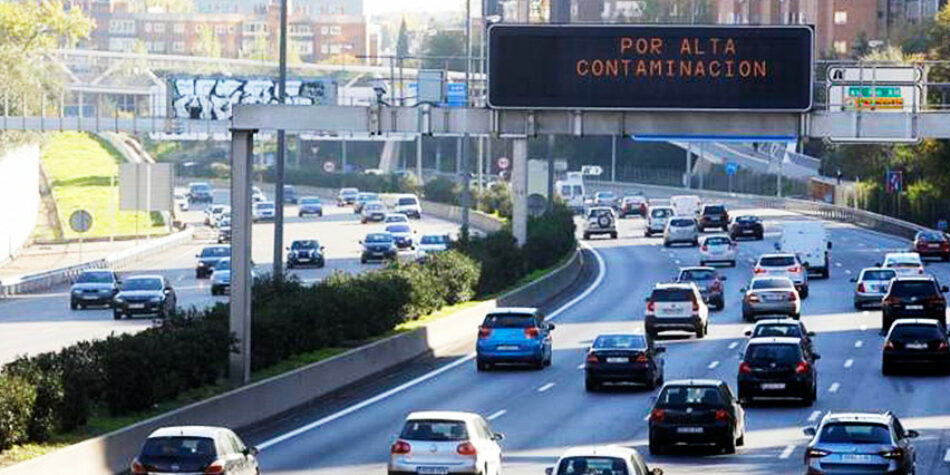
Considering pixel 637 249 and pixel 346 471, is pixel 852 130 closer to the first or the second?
pixel 346 471

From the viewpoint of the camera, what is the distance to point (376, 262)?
3949 inches

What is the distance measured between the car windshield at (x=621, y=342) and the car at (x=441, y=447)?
16.6 m

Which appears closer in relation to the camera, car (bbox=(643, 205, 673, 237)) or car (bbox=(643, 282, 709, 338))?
car (bbox=(643, 282, 709, 338))

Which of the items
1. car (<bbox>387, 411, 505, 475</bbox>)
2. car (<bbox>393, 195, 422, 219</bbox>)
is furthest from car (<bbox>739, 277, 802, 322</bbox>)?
car (<bbox>393, 195, 422, 219</bbox>)

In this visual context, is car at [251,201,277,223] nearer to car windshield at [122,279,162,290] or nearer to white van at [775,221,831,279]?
white van at [775,221,831,279]

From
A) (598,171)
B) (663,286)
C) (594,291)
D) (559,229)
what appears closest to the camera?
(663,286)

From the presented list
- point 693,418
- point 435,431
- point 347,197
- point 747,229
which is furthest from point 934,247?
point 347,197

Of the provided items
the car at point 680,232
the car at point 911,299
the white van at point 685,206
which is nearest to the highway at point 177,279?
the white van at point 685,206

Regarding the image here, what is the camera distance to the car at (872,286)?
69.7 meters

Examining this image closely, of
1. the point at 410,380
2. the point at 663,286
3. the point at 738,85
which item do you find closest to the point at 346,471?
the point at 738,85

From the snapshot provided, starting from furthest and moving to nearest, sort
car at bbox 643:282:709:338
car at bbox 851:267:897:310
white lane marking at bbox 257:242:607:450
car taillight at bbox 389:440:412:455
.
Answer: car at bbox 851:267:897:310
car at bbox 643:282:709:338
white lane marking at bbox 257:242:607:450
car taillight at bbox 389:440:412:455

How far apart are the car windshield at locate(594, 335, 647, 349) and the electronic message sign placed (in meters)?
8.53

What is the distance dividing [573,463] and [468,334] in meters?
38.2

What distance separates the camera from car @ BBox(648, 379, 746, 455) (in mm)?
34906
